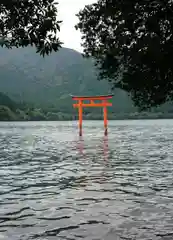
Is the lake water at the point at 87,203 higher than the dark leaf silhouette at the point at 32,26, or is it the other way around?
the dark leaf silhouette at the point at 32,26

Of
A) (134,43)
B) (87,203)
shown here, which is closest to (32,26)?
(134,43)

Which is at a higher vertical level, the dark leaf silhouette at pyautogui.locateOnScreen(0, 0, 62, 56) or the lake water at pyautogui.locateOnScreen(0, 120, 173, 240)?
the dark leaf silhouette at pyautogui.locateOnScreen(0, 0, 62, 56)

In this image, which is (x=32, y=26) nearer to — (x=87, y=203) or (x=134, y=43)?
(x=134, y=43)

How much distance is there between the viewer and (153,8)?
8.97 m

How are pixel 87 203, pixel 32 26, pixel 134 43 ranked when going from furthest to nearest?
pixel 87 203 < pixel 134 43 < pixel 32 26

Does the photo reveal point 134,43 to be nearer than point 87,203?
Yes

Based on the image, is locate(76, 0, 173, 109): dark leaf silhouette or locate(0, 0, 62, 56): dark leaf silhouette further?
locate(76, 0, 173, 109): dark leaf silhouette

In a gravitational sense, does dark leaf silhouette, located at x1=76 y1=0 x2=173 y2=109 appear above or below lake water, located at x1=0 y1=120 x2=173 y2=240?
above

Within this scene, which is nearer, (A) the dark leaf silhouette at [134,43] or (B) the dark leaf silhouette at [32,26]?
(B) the dark leaf silhouette at [32,26]

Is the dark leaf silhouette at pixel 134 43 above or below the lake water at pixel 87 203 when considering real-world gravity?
above

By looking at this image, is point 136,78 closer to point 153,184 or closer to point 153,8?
point 153,8

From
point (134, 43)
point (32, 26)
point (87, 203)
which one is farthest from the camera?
point (87, 203)

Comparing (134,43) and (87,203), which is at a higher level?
(134,43)

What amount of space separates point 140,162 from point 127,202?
10875 millimetres
